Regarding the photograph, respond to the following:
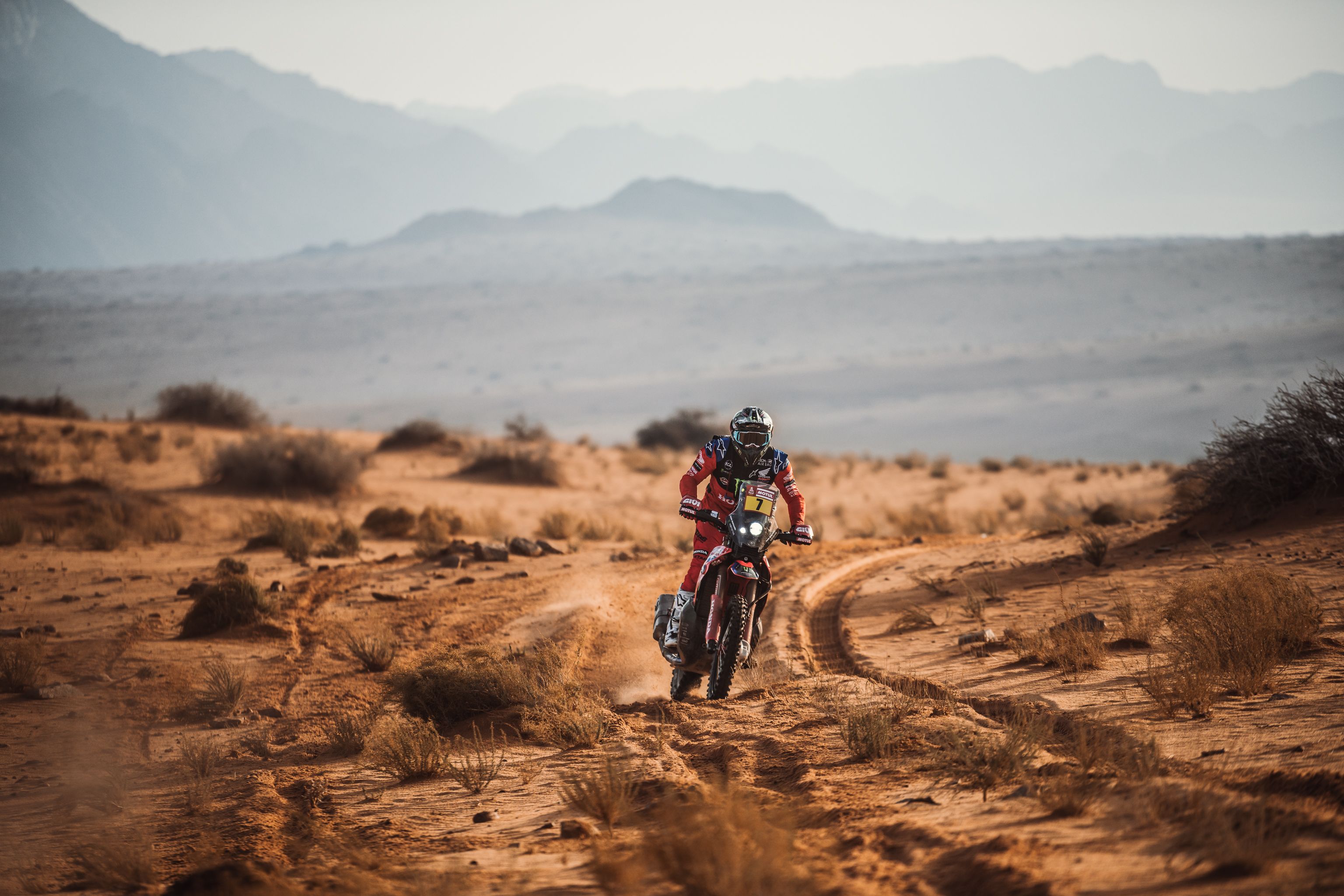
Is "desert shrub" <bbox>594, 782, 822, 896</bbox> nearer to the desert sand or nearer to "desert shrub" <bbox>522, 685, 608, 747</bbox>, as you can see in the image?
the desert sand

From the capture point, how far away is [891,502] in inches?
1092

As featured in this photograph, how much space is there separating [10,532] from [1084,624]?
15887 millimetres

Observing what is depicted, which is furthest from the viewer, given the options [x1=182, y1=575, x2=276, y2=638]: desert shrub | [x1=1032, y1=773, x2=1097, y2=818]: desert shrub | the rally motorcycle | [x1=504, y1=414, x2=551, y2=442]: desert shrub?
[x1=504, y1=414, x2=551, y2=442]: desert shrub

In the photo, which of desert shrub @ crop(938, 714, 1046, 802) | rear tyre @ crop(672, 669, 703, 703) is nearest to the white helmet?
rear tyre @ crop(672, 669, 703, 703)

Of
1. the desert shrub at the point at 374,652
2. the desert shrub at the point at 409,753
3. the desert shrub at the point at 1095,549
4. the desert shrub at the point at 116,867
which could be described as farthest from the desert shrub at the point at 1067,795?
the desert shrub at the point at 1095,549

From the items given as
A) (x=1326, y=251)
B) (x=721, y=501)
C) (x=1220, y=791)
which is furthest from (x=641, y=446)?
(x=1326, y=251)

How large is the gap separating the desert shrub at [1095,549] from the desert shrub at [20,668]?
38.6ft

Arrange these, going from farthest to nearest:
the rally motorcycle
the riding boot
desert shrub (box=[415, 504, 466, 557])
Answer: desert shrub (box=[415, 504, 466, 557]) → the riding boot → the rally motorcycle

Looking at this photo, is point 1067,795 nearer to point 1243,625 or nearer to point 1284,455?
point 1243,625

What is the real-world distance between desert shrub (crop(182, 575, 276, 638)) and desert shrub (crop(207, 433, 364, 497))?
1140cm

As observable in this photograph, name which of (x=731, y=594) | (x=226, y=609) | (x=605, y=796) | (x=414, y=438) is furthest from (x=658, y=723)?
(x=414, y=438)

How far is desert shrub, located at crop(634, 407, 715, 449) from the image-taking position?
129 ft

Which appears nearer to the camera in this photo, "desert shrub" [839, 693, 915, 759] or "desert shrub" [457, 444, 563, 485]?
"desert shrub" [839, 693, 915, 759]

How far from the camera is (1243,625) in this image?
7723mm
